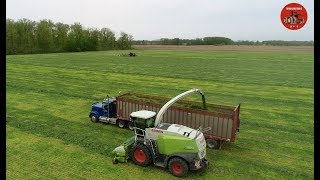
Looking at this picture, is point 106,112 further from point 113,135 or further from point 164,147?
point 164,147

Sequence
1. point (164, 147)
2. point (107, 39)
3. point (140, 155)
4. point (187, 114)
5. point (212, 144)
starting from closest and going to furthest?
1. point (164, 147)
2. point (140, 155)
3. point (212, 144)
4. point (187, 114)
5. point (107, 39)

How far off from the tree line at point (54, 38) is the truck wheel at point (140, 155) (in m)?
85.3

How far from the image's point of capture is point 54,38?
344 feet

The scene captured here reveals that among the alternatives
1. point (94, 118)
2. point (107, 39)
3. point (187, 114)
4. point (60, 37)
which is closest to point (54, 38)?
point (60, 37)

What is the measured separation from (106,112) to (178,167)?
714 centimetres

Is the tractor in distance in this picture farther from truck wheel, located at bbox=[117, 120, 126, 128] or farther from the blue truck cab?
the blue truck cab

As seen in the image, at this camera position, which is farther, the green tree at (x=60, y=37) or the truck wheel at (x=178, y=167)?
the green tree at (x=60, y=37)

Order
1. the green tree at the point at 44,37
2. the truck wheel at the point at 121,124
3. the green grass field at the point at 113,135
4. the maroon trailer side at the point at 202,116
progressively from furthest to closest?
the green tree at the point at 44,37, the truck wheel at the point at 121,124, the maroon trailer side at the point at 202,116, the green grass field at the point at 113,135

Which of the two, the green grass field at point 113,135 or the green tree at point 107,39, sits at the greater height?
the green tree at point 107,39

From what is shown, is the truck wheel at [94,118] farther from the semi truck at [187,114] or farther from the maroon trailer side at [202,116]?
the maroon trailer side at [202,116]

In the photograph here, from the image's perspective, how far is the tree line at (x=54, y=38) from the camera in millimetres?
90375

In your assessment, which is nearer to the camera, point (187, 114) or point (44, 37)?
point (187, 114)

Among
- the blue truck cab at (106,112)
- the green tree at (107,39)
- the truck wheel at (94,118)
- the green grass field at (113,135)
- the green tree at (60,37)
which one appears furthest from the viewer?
Result: the green tree at (107,39)

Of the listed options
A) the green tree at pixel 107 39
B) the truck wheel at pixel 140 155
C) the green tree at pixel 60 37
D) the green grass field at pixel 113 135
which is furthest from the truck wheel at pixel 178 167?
the green tree at pixel 107 39
